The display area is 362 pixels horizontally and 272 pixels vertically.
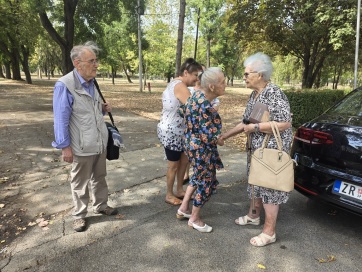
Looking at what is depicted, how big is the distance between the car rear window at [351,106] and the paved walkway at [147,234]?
4.02 ft

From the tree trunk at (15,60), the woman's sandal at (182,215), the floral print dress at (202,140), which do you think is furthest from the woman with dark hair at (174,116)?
the tree trunk at (15,60)

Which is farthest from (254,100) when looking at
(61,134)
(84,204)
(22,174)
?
(22,174)

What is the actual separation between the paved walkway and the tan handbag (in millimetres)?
659

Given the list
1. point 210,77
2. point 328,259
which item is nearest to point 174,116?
point 210,77

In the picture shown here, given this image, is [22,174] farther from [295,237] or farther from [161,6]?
[161,6]

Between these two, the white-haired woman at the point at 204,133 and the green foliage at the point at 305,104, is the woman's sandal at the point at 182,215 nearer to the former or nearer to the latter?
the white-haired woman at the point at 204,133

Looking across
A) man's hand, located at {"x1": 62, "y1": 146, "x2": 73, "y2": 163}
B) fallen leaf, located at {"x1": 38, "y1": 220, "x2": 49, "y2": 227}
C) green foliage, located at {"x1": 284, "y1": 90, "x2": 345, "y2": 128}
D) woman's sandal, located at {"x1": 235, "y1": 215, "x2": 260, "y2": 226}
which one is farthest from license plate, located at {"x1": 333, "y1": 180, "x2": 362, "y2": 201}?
green foliage, located at {"x1": 284, "y1": 90, "x2": 345, "y2": 128}

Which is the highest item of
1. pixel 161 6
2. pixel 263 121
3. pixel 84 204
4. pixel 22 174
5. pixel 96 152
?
pixel 161 6

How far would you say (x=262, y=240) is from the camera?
2785mm

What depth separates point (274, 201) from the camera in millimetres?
2715

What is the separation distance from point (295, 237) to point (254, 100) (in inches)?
57.2

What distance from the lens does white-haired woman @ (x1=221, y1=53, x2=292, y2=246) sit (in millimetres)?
2545

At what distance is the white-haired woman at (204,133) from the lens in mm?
2705

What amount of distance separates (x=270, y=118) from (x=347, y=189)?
99 cm
